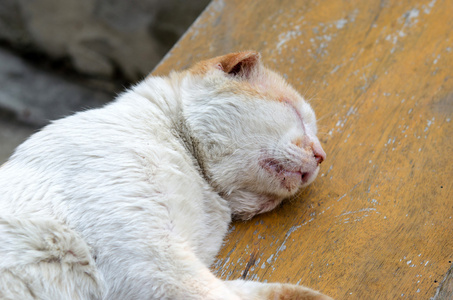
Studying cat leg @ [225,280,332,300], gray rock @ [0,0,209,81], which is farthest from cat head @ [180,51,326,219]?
gray rock @ [0,0,209,81]

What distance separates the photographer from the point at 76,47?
4.39 m

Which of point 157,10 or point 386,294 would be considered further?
point 157,10

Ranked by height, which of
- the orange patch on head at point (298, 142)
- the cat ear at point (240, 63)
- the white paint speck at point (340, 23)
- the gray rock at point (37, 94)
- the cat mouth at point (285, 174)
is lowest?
the gray rock at point (37, 94)

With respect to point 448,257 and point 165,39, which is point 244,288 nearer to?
point 448,257

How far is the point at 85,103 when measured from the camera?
14.9 feet

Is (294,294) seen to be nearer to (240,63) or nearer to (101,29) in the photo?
(240,63)

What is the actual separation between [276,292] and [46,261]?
2.35 feet

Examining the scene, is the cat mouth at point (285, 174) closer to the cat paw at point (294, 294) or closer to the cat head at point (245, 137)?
the cat head at point (245, 137)

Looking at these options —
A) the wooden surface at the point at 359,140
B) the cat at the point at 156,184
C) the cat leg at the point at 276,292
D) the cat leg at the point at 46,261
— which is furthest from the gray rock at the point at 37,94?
the cat leg at the point at 276,292

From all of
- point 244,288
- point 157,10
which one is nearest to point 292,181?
point 244,288

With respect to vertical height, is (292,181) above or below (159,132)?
below

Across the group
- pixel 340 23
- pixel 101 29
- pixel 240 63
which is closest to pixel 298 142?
pixel 240 63

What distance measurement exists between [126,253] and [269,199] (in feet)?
2.17

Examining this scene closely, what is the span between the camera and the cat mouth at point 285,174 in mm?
1692
